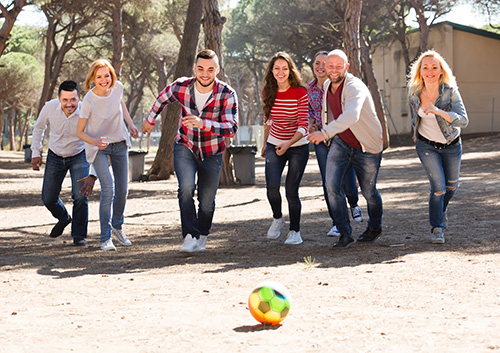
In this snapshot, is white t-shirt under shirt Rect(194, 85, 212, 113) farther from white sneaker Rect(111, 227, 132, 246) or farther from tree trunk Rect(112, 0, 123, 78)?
tree trunk Rect(112, 0, 123, 78)

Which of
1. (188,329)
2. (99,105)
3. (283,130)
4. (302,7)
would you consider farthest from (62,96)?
(302,7)

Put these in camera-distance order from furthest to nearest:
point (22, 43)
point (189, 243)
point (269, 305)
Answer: point (22, 43) → point (189, 243) → point (269, 305)

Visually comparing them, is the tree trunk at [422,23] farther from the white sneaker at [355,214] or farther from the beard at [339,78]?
the beard at [339,78]

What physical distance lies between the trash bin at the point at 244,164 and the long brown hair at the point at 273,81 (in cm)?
956

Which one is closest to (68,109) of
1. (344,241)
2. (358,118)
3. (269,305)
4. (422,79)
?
(358,118)

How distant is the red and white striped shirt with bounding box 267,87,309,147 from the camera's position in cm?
Answer: 754

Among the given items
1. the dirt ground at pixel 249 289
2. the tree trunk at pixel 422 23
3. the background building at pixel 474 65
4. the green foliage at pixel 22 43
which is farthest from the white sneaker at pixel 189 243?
the green foliage at pixel 22 43

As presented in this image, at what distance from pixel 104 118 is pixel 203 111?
3.61 ft

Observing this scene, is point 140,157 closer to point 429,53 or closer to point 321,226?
point 321,226

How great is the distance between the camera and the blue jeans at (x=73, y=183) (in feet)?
26.1

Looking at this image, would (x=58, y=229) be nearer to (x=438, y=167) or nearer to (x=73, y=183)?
(x=73, y=183)

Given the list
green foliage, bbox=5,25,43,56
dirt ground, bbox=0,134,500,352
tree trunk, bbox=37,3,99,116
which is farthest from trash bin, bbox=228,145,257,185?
green foliage, bbox=5,25,43,56

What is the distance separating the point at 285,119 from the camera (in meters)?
7.59

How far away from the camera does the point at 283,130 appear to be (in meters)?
7.61
